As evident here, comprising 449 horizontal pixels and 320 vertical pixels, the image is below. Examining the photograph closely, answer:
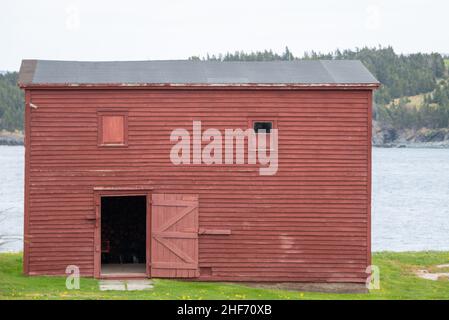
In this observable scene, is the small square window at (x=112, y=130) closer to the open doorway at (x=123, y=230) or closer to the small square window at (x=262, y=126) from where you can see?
the small square window at (x=262, y=126)

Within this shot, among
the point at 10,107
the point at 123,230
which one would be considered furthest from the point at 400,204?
the point at 10,107

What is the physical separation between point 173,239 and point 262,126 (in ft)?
14.5

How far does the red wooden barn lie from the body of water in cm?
272

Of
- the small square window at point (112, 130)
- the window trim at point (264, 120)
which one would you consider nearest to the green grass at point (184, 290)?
the small square window at point (112, 130)

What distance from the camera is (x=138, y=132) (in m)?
29.5

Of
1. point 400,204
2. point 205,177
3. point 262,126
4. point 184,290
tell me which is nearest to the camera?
point 184,290

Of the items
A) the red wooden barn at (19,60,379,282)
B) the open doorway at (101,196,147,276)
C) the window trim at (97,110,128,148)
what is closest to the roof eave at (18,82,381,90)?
the red wooden barn at (19,60,379,282)

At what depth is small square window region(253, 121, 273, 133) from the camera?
29781mm

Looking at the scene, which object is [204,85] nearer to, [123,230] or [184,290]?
[184,290]

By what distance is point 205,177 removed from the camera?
97.5ft

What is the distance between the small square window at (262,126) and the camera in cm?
2978

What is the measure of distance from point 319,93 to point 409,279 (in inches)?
300

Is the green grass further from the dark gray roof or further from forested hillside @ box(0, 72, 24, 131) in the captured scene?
forested hillside @ box(0, 72, 24, 131)

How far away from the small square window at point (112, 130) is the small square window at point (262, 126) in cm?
398
